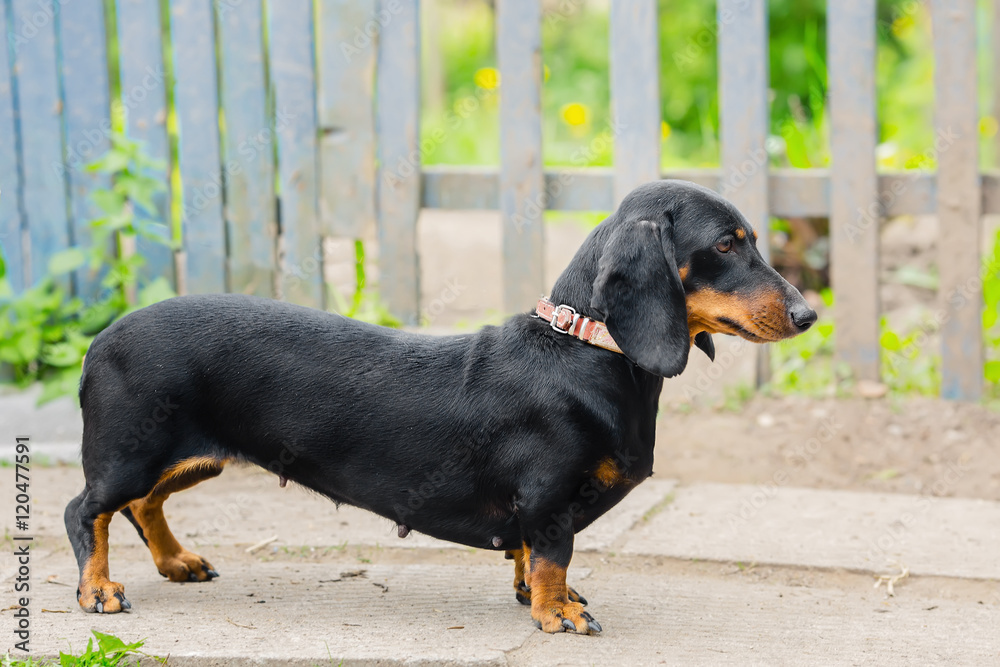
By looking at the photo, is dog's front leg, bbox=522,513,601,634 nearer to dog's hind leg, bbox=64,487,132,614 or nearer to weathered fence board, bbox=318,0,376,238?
dog's hind leg, bbox=64,487,132,614

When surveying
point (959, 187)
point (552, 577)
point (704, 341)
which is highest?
point (959, 187)

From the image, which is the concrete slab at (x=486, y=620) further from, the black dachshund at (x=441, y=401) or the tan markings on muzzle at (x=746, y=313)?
the tan markings on muzzle at (x=746, y=313)

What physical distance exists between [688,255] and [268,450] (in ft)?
4.27

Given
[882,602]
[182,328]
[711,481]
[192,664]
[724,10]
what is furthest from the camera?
[724,10]

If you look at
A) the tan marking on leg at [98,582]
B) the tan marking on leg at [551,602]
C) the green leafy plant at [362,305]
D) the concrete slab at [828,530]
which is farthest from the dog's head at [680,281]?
the green leafy plant at [362,305]

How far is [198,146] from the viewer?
5.12 meters

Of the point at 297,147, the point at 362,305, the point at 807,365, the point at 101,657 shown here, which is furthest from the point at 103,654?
the point at 807,365

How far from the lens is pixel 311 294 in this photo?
5.22 m

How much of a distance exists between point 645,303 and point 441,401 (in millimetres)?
641

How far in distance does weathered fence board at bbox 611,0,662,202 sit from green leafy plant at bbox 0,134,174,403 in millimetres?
2197

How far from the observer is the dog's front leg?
2.94 metres

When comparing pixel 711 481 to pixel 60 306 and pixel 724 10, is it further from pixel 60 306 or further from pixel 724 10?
pixel 60 306

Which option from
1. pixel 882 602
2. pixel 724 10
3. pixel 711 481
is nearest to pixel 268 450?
pixel 882 602

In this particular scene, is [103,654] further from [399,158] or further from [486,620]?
[399,158]
